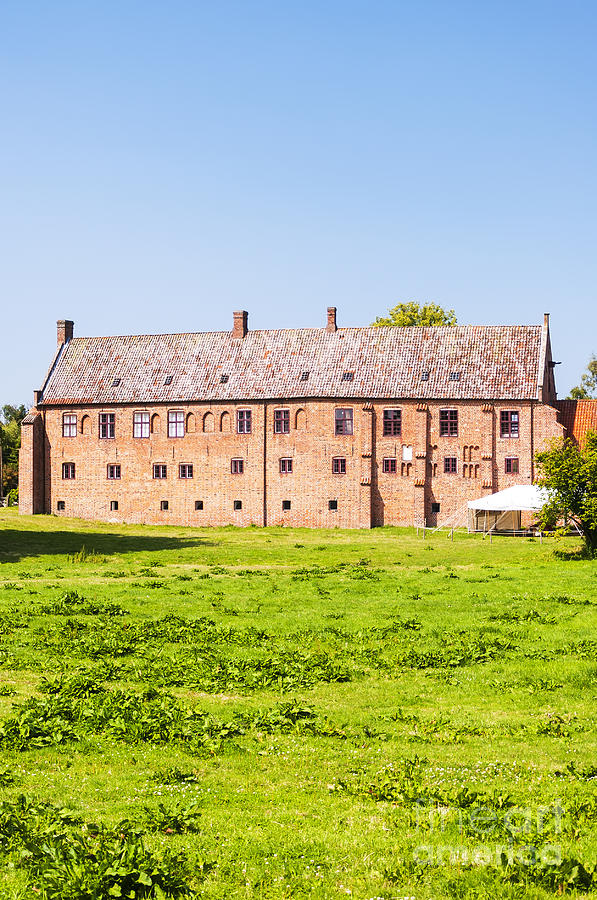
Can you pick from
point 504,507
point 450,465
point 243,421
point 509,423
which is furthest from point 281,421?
point 504,507

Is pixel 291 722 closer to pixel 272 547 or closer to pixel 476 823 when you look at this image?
pixel 476 823

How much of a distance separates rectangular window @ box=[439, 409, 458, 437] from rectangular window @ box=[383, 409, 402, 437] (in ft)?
8.31

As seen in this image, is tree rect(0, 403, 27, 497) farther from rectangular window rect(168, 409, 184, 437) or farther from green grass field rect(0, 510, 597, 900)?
green grass field rect(0, 510, 597, 900)

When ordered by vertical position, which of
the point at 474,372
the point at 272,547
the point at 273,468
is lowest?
the point at 272,547

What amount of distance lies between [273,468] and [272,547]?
1596 centimetres

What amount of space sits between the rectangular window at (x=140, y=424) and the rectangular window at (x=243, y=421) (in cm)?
660

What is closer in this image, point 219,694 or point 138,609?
point 219,694

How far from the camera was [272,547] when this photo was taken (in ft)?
139

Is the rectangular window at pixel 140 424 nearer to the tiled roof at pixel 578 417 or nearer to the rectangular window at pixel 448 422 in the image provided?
the rectangular window at pixel 448 422

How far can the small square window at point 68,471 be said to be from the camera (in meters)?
62.7

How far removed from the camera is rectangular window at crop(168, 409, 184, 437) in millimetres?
60125

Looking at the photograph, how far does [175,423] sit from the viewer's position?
2375 inches

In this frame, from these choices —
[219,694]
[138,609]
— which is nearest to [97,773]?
[219,694]

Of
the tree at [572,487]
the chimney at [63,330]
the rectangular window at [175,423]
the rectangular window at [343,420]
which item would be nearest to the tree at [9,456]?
the chimney at [63,330]
